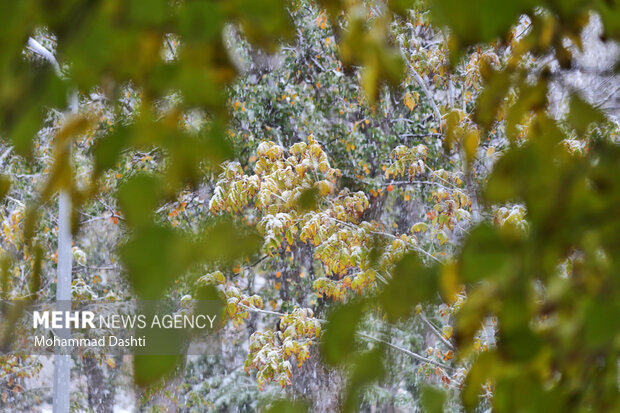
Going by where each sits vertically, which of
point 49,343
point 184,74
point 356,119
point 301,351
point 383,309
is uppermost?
point 356,119

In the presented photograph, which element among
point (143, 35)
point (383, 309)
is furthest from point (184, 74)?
point (383, 309)

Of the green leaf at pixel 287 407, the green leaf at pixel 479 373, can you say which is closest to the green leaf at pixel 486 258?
the green leaf at pixel 479 373

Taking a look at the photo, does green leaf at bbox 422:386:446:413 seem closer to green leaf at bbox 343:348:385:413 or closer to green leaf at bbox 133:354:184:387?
green leaf at bbox 343:348:385:413

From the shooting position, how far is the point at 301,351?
3562 mm

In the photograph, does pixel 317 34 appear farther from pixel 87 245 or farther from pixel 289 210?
pixel 87 245

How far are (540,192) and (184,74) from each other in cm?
A: 24

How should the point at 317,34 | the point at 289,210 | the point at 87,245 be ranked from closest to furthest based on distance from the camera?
the point at 289,210
the point at 317,34
the point at 87,245

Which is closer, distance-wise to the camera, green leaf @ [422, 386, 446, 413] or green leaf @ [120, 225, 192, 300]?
green leaf @ [120, 225, 192, 300]

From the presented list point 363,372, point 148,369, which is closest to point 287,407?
point 363,372

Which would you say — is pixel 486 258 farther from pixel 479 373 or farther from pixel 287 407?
pixel 287 407

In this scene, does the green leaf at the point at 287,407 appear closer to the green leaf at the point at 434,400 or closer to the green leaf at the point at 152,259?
the green leaf at the point at 434,400

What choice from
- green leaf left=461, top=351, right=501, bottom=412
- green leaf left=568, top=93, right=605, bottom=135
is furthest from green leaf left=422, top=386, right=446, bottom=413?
green leaf left=568, top=93, right=605, bottom=135

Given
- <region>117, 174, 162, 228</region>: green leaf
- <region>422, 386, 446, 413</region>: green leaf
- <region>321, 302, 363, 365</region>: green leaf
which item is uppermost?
<region>117, 174, 162, 228</region>: green leaf

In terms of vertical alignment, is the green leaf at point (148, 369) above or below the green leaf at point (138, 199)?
below
